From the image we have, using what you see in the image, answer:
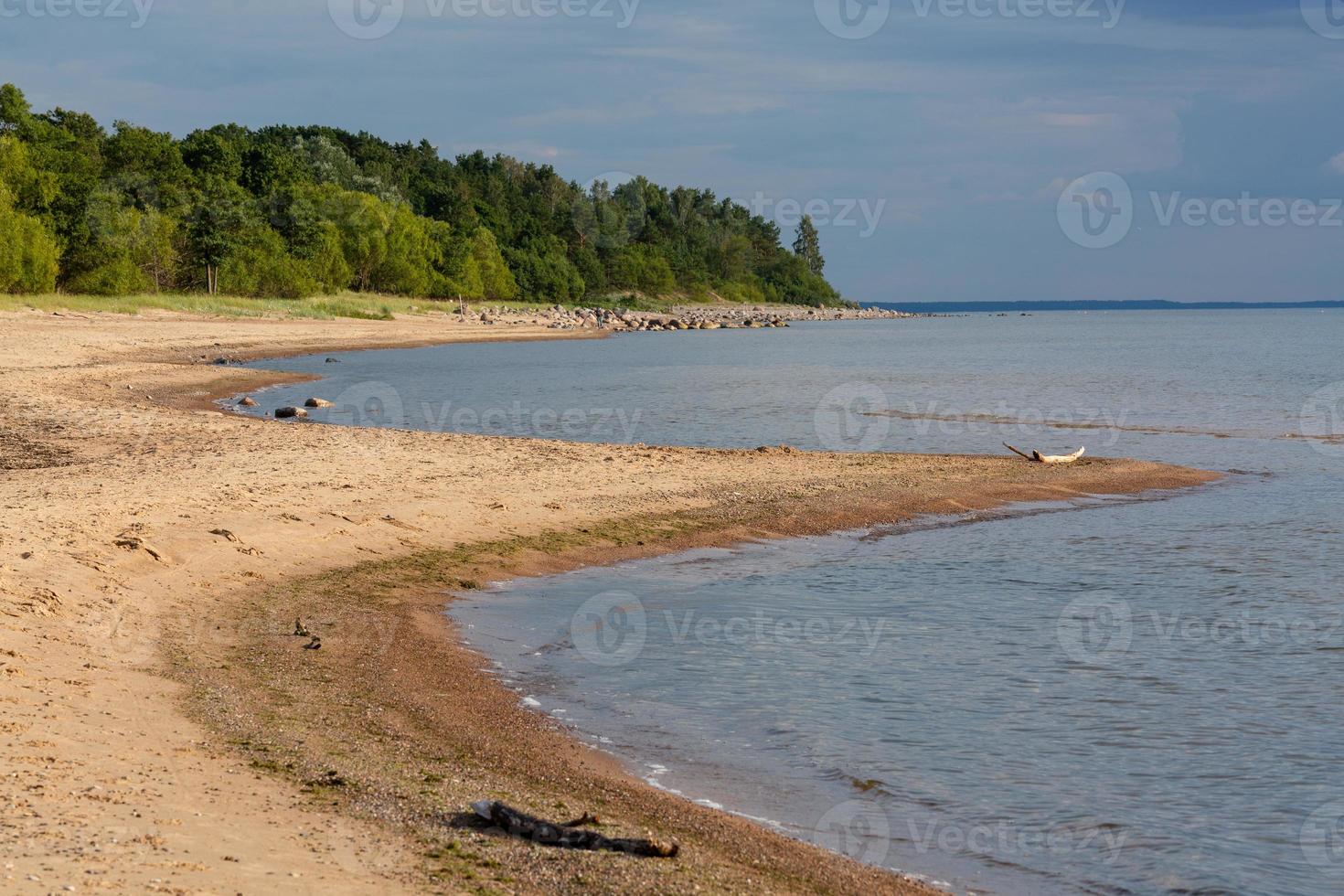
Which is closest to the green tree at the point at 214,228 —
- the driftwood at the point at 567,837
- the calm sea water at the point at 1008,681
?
the calm sea water at the point at 1008,681

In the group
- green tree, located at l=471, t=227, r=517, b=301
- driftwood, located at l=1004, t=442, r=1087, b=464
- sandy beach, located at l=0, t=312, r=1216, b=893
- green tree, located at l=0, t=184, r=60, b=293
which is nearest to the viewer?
sandy beach, located at l=0, t=312, r=1216, b=893

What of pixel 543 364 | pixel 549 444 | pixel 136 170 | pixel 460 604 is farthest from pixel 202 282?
pixel 460 604

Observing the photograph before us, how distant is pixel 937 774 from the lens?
9703 millimetres

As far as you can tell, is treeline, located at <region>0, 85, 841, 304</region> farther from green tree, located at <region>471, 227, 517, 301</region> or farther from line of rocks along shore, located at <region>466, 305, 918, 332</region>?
line of rocks along shore, located at <region>466, 305, 918, 332</region>

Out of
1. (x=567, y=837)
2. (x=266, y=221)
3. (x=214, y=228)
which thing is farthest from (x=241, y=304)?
(x=567, y=837)

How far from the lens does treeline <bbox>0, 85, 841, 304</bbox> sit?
238ft

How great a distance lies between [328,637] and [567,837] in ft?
19.6

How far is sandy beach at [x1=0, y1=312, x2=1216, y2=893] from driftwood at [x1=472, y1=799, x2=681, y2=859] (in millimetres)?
114

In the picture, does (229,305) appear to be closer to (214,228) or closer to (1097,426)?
(214,228)

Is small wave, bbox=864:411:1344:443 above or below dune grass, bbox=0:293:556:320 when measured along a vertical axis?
below

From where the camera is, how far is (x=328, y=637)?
12.5 m

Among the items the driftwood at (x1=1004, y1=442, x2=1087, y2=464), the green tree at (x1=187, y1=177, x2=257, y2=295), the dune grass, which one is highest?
the green tree at (x1=187, y1=177, x2=257, y2=295)

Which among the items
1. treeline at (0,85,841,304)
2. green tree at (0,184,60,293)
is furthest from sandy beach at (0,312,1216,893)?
treeline at (0,85,841,304)

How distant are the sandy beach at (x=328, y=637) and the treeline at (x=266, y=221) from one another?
49.3m
